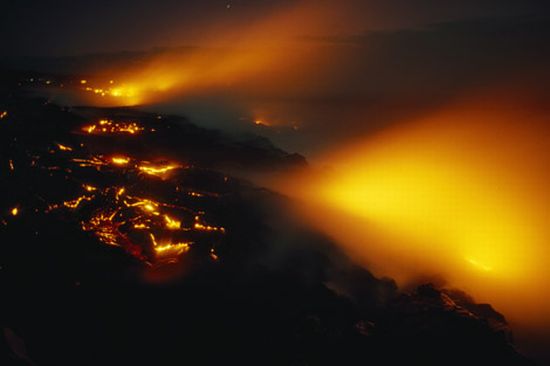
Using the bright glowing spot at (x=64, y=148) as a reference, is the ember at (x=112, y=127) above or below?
above

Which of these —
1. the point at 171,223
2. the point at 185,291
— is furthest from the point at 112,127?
the point at 185,291

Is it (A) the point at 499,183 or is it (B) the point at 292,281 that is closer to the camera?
(B) the point at 292,281

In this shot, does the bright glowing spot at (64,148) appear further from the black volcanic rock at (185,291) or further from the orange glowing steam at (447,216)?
the orange glowing steam at (447,216)

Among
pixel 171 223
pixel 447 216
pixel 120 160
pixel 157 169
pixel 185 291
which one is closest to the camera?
pixel 185 291

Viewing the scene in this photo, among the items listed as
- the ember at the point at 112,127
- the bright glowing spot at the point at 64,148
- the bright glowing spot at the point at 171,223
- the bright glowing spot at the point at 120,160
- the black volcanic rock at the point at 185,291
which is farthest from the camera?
the ember at the point at 112,127

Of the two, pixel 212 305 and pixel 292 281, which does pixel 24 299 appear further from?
pixel 292 281

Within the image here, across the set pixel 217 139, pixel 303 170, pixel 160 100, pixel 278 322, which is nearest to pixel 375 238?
pixel 303 170

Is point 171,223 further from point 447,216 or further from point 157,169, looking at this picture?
point 447,216

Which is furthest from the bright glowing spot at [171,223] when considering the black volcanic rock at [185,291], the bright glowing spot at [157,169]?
the bright glowing spot at [157,169]

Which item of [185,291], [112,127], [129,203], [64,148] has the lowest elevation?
[185,291]

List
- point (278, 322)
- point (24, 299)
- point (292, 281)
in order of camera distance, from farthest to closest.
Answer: point (292, 281) < point (278, 322) < point (24, 299)

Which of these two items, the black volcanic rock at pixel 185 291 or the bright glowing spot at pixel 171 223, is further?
the bright glowing spot at pixel 171 223
